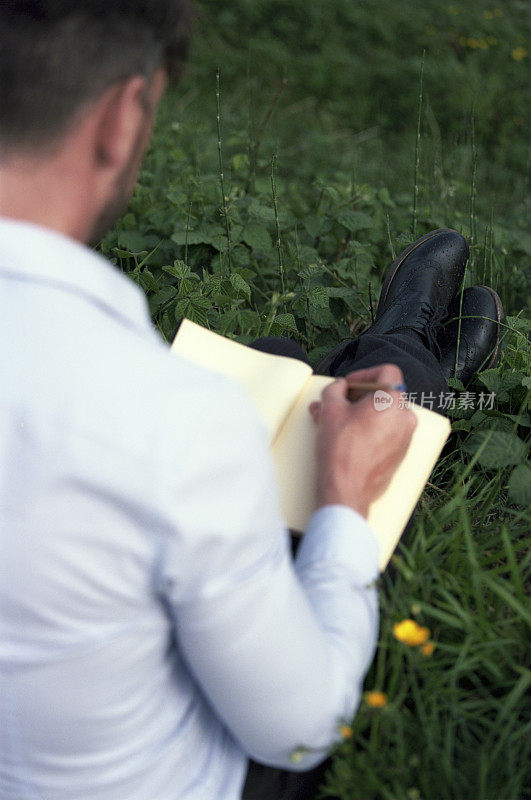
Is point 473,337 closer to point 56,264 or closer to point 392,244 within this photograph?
→ point 392,244

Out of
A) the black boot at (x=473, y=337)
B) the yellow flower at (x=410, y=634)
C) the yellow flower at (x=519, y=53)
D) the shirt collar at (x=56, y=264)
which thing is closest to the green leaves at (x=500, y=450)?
the black boot at (x=473, y=337)

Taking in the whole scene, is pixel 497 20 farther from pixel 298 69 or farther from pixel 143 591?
pixel 143 591

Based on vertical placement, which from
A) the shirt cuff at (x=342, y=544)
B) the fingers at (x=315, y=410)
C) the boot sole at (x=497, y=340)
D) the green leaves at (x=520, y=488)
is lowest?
the boot sole at (x=497, y=340)

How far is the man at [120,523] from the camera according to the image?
744 mm

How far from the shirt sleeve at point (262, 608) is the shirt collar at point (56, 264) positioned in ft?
0.66

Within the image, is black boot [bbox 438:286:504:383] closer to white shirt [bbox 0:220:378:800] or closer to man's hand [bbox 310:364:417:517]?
man's hand [bbox 310:364:417:517]

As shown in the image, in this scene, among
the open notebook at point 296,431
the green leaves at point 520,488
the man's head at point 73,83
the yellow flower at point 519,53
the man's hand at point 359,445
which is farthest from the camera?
the yellow flower at point 519,53

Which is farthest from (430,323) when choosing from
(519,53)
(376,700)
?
(519,53)

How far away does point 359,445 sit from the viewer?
1.19m

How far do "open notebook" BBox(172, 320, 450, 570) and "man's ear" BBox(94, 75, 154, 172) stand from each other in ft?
1.60

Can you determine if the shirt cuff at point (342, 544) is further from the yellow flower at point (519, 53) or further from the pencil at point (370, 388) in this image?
the yellow flower at point (519, 53)

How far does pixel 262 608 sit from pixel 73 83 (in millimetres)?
646

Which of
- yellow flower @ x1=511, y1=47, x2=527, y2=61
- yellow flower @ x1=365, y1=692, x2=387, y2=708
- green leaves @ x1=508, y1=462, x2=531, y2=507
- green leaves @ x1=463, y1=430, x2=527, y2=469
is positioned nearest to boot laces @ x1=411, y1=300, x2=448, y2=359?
green leaves @ x1=463, y1=430, x2=527, y2=469

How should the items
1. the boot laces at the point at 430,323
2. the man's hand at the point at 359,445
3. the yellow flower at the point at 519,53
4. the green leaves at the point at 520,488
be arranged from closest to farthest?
the man's hand at the point at 359,445, the green leaves at the point at 520,488, the boot laces at the point at 430,323, the yellow flower at the point at 519,53
